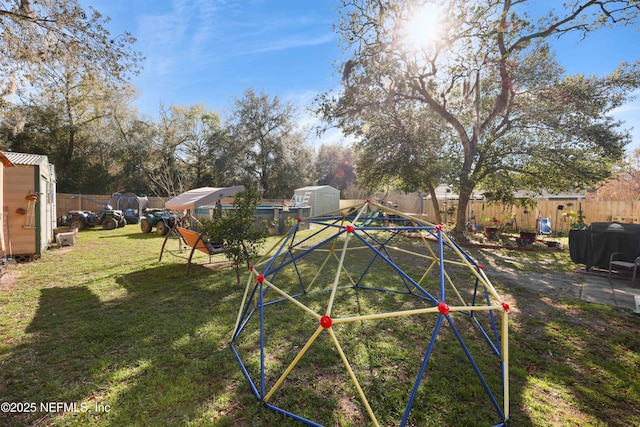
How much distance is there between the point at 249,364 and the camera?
8.87 feet

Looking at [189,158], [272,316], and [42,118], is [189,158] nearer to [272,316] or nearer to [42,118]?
[42,118]

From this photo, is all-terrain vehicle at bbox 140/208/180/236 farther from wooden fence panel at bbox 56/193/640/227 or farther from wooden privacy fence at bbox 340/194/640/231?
wooden privacy fence at bbox 340/194/640/231

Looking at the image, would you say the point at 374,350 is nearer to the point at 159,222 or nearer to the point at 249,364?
the point at 249,364

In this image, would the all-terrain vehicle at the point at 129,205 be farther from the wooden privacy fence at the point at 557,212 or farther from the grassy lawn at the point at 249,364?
the wooden privacy fence at the point at 557,212

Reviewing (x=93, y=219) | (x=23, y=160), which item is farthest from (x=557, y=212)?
(x=93, y=219)

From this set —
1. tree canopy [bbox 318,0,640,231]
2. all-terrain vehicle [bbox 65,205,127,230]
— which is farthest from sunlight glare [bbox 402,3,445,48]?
all-terrain vehicle [bbox 65,205,127,230]

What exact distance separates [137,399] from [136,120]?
85.4ft

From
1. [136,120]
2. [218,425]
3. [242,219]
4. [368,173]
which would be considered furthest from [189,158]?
[218,425]

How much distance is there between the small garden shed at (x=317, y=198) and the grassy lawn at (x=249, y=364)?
14.5 metres

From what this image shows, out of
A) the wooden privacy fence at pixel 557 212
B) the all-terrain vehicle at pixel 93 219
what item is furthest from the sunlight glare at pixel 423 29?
the all-terrain vehicle at pixel 93 219

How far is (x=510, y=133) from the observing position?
35.0 feet

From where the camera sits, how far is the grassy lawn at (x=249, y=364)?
2.10 meters

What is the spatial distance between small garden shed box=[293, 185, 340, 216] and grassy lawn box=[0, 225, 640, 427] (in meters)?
14.5

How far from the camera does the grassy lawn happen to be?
6.90ft
